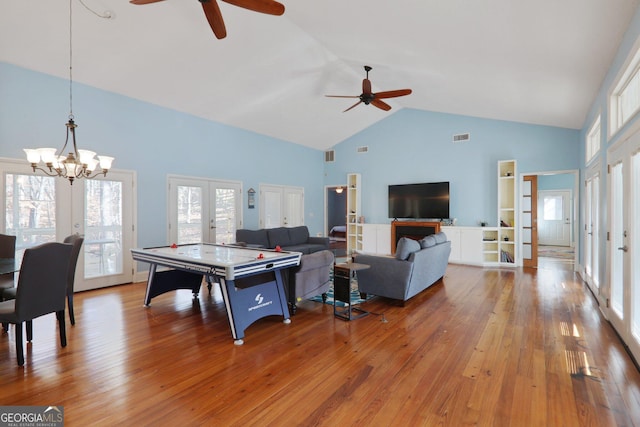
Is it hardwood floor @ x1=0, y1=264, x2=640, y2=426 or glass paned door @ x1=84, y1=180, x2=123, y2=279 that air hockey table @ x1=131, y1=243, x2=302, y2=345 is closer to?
hardwood floor @ x1=0, y1=264, x2=640, y2=426

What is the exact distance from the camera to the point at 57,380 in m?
2.47

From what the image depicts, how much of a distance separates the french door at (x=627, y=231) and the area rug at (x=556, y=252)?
5857mm

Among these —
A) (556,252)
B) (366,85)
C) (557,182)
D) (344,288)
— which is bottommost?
(556,252)

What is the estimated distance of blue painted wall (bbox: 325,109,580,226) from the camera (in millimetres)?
6938

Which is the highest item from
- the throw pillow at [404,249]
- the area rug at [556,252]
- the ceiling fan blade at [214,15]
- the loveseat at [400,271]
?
the ceiling fan blade at [214,15]

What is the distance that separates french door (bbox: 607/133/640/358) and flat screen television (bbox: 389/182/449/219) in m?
4.37

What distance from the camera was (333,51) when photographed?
5453 millimetres

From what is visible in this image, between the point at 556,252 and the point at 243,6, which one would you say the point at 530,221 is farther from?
the point at 243,6

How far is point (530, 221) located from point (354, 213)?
4383mm

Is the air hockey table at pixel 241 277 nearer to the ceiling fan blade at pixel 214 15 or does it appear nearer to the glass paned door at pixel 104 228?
the glass paned door at pixel 104 228

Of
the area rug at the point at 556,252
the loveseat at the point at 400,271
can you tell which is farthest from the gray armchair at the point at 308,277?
the area rug at the point at 556,252

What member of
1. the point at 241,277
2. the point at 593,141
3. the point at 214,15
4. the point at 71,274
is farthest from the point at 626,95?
the point at 71,274

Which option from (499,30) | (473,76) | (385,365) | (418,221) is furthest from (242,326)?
(418,221)

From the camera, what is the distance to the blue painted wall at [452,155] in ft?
22.8
